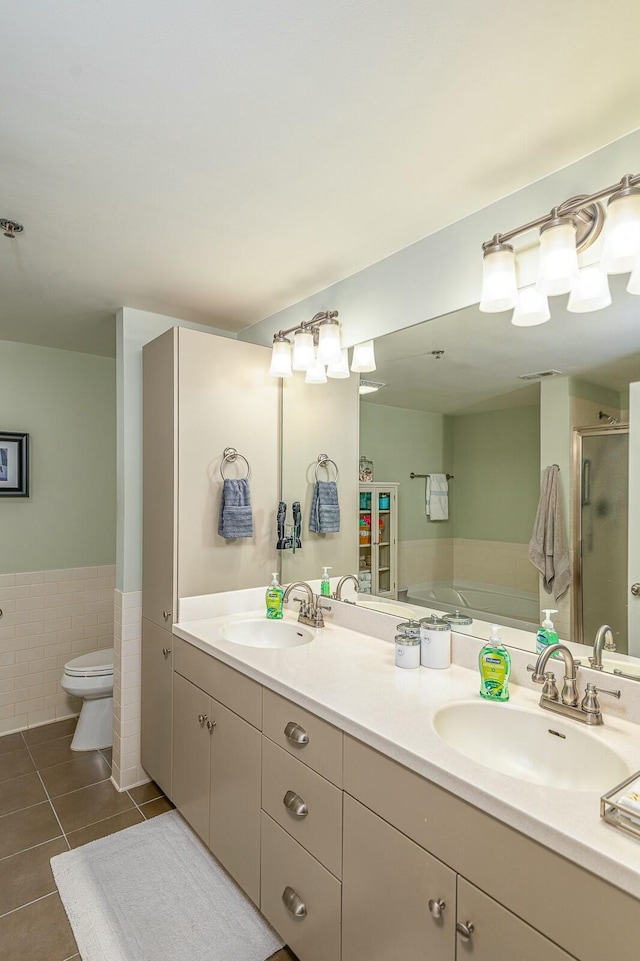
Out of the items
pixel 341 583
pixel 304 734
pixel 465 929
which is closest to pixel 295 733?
pixel 304 734

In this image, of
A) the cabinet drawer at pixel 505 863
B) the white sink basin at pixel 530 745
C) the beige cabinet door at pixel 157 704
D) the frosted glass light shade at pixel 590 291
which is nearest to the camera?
the cabinet drawer at pixel 505 863

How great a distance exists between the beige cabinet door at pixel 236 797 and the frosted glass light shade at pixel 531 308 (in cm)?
155

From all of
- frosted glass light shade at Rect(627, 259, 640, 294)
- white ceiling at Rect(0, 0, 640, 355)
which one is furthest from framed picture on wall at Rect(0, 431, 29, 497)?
frosted glass light shade at Rect(627, 259, 640, 294)

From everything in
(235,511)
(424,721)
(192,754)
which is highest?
(235,511)

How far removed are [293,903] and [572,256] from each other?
1.96m

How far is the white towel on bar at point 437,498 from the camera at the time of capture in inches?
74.2

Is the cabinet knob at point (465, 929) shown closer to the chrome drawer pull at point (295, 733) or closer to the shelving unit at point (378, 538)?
the chrome drawer pull at point (295, 733)

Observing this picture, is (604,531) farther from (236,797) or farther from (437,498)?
(236,797)

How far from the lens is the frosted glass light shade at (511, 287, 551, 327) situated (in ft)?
4.93

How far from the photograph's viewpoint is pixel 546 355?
156 centimetres

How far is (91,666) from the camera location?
2.94 m

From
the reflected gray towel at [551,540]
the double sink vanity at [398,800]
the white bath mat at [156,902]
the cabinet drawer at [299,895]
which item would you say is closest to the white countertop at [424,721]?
the double sink vanity at [398,800]

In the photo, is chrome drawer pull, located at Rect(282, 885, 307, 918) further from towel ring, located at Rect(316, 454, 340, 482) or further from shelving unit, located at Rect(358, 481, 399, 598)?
towel ring, located at Rect(316, 454, 340, 482)

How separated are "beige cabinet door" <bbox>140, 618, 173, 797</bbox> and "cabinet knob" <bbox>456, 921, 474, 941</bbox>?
1.57 m
